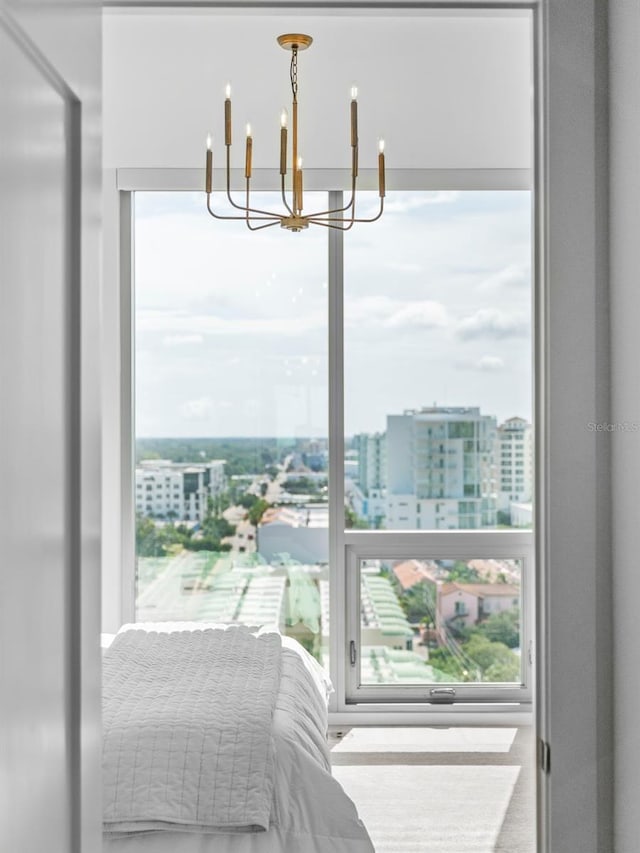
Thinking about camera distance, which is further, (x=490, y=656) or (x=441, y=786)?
(x=490, y=656)

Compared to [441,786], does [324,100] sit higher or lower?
higher

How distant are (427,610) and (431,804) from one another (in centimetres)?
120

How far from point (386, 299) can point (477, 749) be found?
2.10m

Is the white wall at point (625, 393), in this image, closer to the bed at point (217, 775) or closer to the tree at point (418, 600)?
the bed at point (217, 775)

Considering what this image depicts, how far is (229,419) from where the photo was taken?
4.32m

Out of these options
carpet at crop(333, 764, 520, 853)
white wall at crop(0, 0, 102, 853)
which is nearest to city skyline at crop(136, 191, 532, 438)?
carpet at crop(333, 764, 520, 853)

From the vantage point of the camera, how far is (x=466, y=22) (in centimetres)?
351

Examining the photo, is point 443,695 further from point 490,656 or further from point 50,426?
point 50,426

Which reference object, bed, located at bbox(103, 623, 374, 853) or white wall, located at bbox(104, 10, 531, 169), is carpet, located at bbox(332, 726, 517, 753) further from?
white wall, located at bbox(104, 10, 531, 169)

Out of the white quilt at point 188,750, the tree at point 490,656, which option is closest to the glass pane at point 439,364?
the tree at point 490,656

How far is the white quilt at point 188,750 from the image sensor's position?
6.87 ft

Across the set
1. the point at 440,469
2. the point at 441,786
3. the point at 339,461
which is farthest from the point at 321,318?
the point at 441,786

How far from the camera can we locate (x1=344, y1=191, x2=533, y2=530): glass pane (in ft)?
14.1

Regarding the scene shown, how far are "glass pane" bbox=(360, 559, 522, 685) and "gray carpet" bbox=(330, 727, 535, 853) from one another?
294 millimetres
